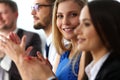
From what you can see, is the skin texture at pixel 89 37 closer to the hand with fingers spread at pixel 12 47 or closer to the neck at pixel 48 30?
the hand with fingers spread at pixel 12 47

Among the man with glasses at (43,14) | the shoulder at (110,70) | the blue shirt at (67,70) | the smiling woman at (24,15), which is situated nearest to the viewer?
the shoulder at (110,70)

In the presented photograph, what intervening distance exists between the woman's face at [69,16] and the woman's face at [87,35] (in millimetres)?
342

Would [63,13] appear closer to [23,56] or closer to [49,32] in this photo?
[23,56]

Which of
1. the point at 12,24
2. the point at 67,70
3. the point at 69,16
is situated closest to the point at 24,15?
the point at 12,24

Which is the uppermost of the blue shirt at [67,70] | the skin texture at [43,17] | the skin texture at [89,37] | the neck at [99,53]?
the skin texture at [89,37]

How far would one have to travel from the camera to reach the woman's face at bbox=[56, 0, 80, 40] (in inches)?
56.6

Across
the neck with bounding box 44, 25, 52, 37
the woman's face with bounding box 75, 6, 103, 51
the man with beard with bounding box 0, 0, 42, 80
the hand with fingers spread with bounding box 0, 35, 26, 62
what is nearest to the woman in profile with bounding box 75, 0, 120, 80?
the woman's face with bounding box 75, 6, 103, 51

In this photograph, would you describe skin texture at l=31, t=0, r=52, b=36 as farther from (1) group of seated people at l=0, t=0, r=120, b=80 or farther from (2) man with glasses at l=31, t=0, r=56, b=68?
(1) group of seated people at l=0, t=0, r=120, b=80

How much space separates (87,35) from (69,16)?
39cm

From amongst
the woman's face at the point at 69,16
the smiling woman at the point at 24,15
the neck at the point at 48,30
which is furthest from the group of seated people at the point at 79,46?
the smiling woman at the point at 24,15

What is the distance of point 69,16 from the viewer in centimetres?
144

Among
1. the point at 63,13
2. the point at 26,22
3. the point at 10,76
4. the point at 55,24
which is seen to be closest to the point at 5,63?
the point at 10,76

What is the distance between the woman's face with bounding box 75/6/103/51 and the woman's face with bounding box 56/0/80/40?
0.34 m

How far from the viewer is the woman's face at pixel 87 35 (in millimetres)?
1048
